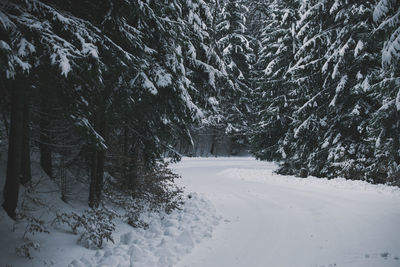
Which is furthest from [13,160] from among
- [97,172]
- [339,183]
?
[339,183]

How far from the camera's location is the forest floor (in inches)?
177

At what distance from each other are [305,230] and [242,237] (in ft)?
5.42

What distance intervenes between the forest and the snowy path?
6.59ft

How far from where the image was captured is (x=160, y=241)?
5.58m

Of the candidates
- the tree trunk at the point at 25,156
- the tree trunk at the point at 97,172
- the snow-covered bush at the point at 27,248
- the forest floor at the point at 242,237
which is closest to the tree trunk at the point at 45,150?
the forest floor at the point at 242,237

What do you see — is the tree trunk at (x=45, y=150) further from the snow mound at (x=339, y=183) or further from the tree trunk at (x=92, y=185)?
the snow mound at (x=339, y=183)

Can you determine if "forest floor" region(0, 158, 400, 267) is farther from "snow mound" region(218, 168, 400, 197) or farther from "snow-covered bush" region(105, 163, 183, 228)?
"snow mound" region(218, 168, 400, 197)

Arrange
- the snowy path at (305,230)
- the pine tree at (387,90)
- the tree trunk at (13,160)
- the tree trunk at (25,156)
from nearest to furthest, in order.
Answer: the tree trunk at (13,160) < the snowy path at (305,230) < the tree trunk at (25,156) < the pine tree at (387,90)

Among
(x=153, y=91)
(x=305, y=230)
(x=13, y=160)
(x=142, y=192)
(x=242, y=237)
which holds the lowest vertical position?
(x=242, y=237)

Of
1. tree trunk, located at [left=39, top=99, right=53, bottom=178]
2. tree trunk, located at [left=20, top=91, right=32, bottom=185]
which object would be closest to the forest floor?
tree trunk, located at [left=20, top=91, right=32, bottom=185]

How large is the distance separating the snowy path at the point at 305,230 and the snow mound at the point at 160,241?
0.27 meters

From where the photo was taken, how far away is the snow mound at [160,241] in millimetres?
4547

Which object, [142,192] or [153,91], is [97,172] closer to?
[142,192]

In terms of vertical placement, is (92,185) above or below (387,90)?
below
